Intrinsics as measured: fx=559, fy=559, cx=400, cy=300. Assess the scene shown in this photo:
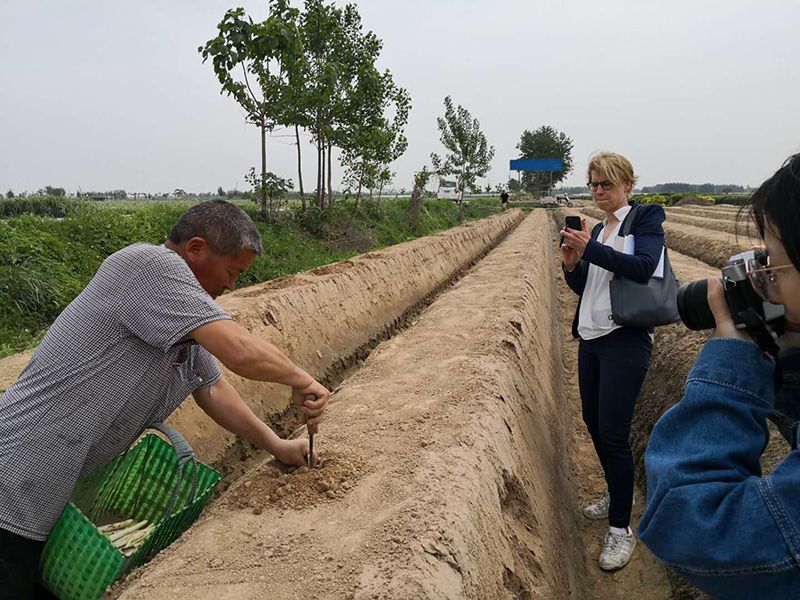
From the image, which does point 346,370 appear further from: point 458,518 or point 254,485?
point 458,518

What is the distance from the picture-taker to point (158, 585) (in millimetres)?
1995

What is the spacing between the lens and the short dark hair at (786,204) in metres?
1.10

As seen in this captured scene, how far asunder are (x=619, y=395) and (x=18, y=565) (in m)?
2.77

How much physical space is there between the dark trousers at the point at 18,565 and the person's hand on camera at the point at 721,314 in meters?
2.34

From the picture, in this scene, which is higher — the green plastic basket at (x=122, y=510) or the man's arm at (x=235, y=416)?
the man's arm at (x=235, y=416)

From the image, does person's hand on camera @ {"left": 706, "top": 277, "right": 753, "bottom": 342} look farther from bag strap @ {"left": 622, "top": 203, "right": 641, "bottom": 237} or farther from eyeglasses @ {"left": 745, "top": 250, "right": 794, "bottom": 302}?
bag strap @ {"left": 622, "top": 203, "right": 641, "bottom": 237}

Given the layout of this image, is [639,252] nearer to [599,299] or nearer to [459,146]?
[599,299]

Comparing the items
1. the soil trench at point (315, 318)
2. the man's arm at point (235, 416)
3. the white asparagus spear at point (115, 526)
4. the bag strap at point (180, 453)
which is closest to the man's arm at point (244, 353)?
the bag strap at point (180, 453)

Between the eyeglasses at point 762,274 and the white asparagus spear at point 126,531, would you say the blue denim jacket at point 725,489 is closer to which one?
the eyeglasses at point 762,274

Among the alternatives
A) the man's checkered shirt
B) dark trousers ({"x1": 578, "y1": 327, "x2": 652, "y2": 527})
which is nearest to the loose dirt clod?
the man's checkered shirt

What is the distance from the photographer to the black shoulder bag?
2.87 meters

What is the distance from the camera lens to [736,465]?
116 centimetres

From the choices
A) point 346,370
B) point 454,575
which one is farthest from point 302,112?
point 454,575

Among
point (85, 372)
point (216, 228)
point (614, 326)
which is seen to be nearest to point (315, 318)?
point (614, 326)
